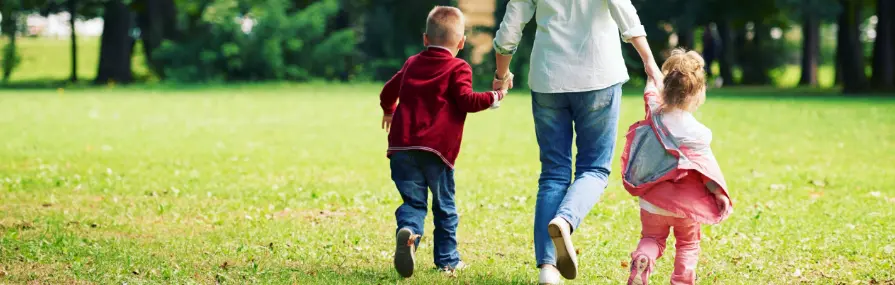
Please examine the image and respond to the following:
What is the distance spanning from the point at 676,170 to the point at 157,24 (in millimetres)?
37585

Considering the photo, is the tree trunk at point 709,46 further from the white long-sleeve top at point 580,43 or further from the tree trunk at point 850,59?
the white long-sleeve top at point 580,43

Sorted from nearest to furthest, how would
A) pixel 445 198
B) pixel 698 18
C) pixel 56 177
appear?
pixel 445 198 → pixel 56 177 → pixel 698 18

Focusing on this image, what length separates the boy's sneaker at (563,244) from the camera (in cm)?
506

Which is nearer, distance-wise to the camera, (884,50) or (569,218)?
(569,218)

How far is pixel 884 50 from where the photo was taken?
1137 inches

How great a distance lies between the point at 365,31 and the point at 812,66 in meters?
16.1

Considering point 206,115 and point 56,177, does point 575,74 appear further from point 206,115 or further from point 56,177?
point 206,115

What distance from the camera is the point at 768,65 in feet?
142

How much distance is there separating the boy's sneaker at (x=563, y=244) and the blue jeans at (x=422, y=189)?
0.81 metres

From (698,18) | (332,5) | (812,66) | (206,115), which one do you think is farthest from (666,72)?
(812,66)

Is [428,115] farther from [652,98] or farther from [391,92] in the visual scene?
[652,98]

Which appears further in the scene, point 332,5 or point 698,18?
point 332,5

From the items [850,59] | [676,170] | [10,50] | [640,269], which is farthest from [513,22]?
[10,50]

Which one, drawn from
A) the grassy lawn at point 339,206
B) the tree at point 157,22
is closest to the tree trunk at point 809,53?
the grassy lawn at point 339,206
